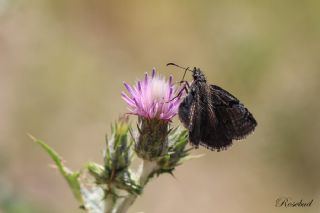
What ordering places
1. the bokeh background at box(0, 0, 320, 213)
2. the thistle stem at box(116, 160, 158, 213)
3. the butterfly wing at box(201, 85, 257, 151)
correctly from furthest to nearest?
the bokeh background at box(0, 0, 320, 213) < the butterfly wing at box(201, 85, 257, 151) < the thistle stem at box(116, 160, 158, 213)

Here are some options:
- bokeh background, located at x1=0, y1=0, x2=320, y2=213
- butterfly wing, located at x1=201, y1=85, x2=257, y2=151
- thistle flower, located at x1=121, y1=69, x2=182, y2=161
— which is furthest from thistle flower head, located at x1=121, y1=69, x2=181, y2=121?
bokeh background, located at x1=0, y1=0, x2=320, y2=213

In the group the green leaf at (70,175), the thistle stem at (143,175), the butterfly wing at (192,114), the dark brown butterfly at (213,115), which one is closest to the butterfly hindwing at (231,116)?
the dark brown butterfly at (213,115)

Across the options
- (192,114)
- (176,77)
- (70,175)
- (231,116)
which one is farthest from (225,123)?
(176,77)

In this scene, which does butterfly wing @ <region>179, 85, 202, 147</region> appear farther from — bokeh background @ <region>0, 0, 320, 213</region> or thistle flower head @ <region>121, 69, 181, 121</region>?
bokeh background @ <region>0, 0, 320, 213</region>

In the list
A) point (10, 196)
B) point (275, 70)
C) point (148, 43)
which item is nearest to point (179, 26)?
point (148, 43)

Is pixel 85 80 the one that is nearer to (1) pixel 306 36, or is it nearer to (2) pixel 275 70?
(2) pixel 275 70

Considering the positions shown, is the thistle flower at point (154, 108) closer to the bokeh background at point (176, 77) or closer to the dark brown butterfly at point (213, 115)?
the dark brown butterfly at point (213, 115)
